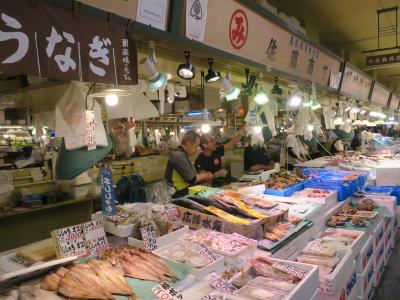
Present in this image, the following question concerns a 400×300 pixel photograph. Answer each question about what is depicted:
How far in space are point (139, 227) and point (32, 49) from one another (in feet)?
5.35

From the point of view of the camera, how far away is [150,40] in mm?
3475

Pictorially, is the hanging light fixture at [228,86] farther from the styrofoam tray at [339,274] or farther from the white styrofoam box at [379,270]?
the white styrofoam box at [379,270]

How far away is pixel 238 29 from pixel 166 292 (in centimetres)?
361

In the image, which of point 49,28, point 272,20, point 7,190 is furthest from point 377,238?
point 7,190

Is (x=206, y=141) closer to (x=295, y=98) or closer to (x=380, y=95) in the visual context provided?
(x=295, y=98)

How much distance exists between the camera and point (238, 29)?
14.9ft

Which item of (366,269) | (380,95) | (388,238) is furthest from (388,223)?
(380,95)

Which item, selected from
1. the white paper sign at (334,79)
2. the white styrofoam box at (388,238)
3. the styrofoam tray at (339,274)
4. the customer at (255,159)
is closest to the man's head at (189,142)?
the styrofoam tray at (339,274)

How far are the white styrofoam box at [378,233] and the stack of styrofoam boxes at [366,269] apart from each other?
24cm

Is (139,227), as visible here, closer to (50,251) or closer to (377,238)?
(50,251)

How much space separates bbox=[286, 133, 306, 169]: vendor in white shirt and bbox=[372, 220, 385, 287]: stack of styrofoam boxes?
4.04m

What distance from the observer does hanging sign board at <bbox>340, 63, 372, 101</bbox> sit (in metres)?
9.50

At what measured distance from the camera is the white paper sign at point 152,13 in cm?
306

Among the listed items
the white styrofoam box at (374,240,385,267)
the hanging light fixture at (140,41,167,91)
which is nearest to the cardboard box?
the hanging light fixture at (140,41,167,91)
